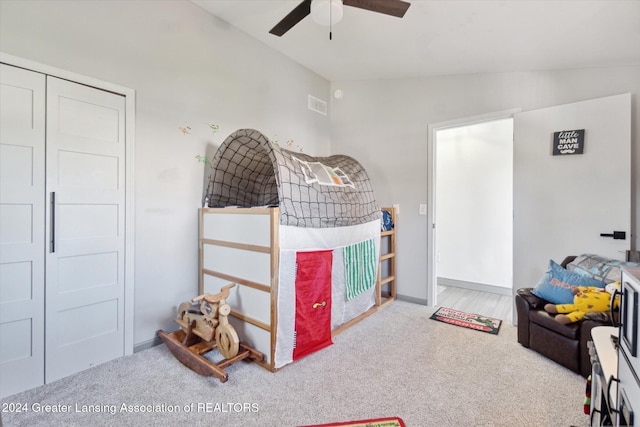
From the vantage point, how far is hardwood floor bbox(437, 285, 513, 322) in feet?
10.7

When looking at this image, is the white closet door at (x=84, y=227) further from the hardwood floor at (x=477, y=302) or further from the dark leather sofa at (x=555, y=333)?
the hardwood floor at (x=477, y=302)

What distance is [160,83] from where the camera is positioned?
2.42 metres

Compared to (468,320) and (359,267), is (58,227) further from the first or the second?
(468,320)

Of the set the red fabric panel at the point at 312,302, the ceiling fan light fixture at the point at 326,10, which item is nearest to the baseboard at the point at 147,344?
the red fabric panel at the point at 312,302

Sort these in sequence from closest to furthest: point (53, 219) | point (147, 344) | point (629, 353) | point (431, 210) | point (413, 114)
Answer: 1. point (629, 353)
2. point (53, 219)
3. point (147, 344)
4. point (431, 210)
5. point (413, 114)

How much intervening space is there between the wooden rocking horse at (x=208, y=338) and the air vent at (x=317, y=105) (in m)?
2.67

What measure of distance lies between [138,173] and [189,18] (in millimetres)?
1485

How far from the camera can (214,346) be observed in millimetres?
2314

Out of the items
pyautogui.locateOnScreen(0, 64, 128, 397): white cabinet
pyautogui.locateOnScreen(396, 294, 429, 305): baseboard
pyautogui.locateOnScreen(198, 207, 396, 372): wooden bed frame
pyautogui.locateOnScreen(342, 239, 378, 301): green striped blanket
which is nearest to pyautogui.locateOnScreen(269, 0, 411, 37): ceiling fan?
pyautogui.locateOnScreen(198, 207, 396, 372): wooden bed frame

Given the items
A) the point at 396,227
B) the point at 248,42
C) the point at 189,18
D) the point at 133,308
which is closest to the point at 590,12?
the point at 396,227

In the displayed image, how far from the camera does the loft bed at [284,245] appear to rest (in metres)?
2.09

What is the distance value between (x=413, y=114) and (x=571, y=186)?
1.77 meters

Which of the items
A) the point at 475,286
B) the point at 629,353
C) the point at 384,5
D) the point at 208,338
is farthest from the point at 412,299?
the point at 384,5

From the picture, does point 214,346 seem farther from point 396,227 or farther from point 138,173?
point 396,227
